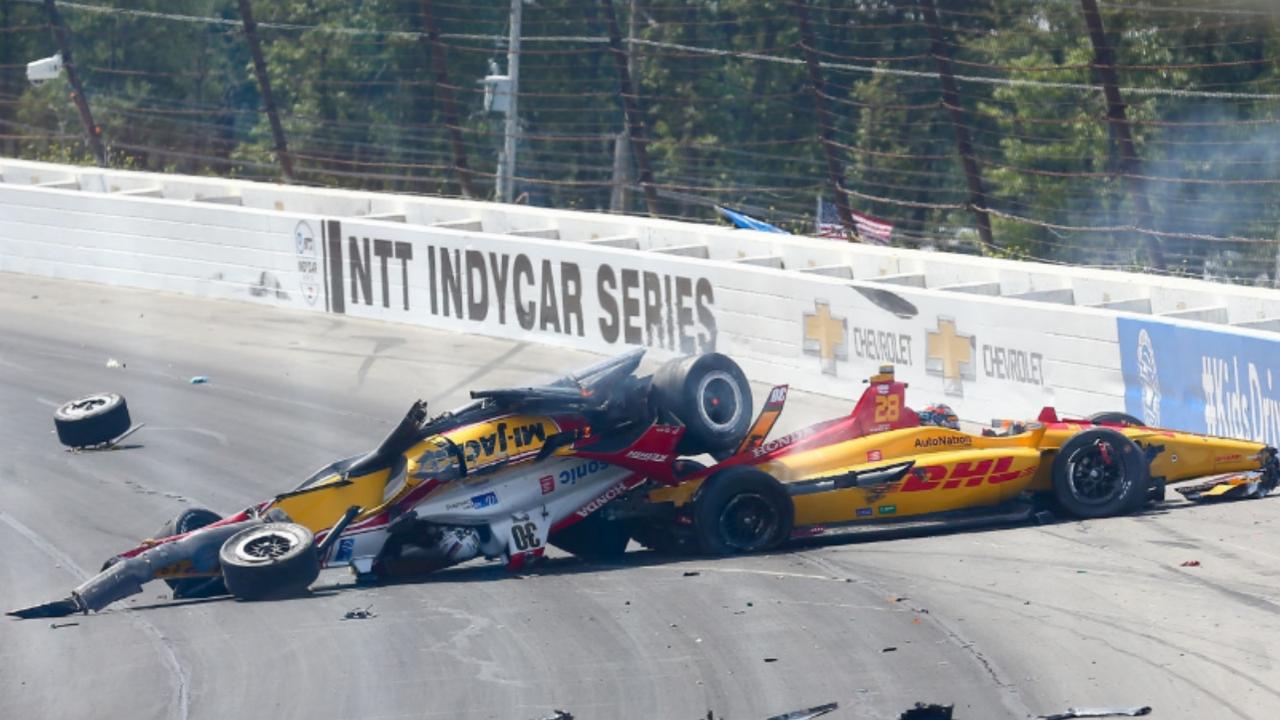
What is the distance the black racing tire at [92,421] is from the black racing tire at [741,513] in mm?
6737

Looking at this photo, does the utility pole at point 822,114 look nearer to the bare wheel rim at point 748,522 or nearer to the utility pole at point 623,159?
the utility pole at point 623,159

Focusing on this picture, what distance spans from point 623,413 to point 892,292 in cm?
555

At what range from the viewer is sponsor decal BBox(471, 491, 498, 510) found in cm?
1137

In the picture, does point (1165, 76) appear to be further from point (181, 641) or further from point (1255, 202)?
point (181, 641)

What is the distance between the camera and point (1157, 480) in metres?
12.2

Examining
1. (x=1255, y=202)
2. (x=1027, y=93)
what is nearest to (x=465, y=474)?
(x=1255, y=202)

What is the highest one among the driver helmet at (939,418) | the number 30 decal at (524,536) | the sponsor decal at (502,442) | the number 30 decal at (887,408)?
the sponsor decal at (502,442)

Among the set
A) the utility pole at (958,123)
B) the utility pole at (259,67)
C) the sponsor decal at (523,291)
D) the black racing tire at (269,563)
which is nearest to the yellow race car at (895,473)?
the black racing tire at (269,563)

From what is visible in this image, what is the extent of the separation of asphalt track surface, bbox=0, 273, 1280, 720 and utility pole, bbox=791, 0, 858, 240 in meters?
8.05

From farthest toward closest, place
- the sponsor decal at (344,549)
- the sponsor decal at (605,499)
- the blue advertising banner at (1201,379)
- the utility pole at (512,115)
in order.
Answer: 1. the utility pole at (512,115)
2. the blue advertising banner at (1201,379)
3. the sponsor decal at (605,499)
4. the sponsor decal at (344,549)

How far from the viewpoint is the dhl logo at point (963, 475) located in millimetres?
11797

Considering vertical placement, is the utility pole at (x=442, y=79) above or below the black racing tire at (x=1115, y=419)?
above

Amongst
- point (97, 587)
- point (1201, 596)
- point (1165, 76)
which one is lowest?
point (1201, 596)

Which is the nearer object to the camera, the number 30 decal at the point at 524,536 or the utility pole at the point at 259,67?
the number 30 decal at the point at 524,536
